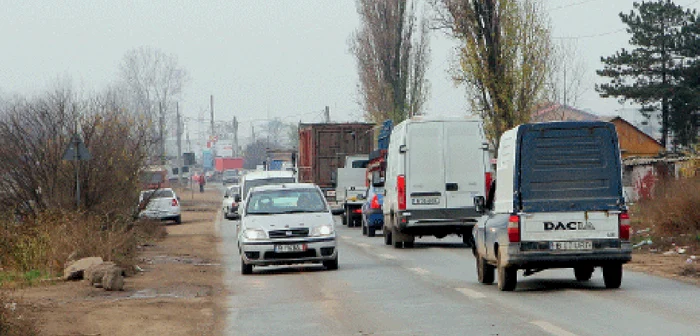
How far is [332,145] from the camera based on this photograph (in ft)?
158

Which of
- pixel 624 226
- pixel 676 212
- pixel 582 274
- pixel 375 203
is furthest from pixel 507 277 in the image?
pixel 375 203

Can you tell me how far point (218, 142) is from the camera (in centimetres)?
19650

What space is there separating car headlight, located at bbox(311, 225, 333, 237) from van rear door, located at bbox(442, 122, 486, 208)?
5967 millimetres

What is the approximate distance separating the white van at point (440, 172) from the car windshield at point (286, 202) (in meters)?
4.66

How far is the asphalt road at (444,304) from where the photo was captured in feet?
39.2

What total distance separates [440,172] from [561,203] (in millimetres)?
11363

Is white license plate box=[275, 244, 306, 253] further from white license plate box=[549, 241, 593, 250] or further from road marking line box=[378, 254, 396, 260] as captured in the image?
white license plate box=[549, 241, 593, 250]

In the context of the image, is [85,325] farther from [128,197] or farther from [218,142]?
[218,142]

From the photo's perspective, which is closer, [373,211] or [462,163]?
[462,163]

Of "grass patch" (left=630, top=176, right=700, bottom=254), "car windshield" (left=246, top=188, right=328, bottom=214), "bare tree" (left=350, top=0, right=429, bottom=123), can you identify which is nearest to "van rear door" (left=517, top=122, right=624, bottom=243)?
"car windshield" (left=246, top=188, right=328, bottom=214)

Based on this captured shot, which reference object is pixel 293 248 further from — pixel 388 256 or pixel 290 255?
pixel 388 256

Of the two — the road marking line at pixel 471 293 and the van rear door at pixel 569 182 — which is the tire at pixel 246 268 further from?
the van rear door at pixel 569 182

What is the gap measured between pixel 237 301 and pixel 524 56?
29957 mm

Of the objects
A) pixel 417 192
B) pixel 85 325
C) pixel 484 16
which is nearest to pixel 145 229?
pixel 417 192
